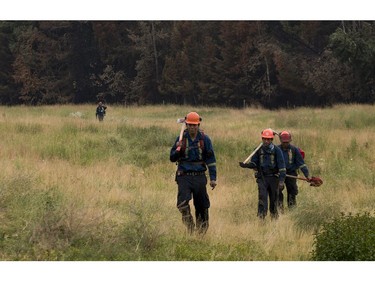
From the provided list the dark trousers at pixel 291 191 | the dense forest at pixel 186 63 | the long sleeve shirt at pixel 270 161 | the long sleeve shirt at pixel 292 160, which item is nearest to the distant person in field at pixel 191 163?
the long sleeve shirt at pixel 270 161

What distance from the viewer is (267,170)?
11.5 meters

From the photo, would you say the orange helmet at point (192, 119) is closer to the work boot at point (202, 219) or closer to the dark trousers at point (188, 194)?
the dark trousers at point (188, 194)

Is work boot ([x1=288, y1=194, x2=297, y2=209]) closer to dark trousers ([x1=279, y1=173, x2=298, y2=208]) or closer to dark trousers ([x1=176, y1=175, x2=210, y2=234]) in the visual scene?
dark trousers ([x1=279, y1=173, x2=298, y2=208])

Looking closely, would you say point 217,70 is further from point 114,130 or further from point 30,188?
point 30,188

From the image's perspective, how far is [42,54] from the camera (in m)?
56.0

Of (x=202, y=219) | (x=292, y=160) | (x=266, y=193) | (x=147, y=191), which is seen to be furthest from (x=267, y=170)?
(x=147, y=191)

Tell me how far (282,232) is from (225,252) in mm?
1810

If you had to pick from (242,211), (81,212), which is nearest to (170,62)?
(242,211)

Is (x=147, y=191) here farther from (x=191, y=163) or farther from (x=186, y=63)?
(x=186, y=63)

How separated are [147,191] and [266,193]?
3776 mm

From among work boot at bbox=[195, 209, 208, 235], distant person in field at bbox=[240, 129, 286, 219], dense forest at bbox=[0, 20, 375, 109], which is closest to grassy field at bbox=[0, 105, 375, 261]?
work boot at bbox=[195, 209, 208, 235]

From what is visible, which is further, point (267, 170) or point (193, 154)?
point (267, 170)

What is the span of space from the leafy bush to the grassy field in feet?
1.74

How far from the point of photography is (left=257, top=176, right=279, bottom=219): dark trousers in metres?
11.4
